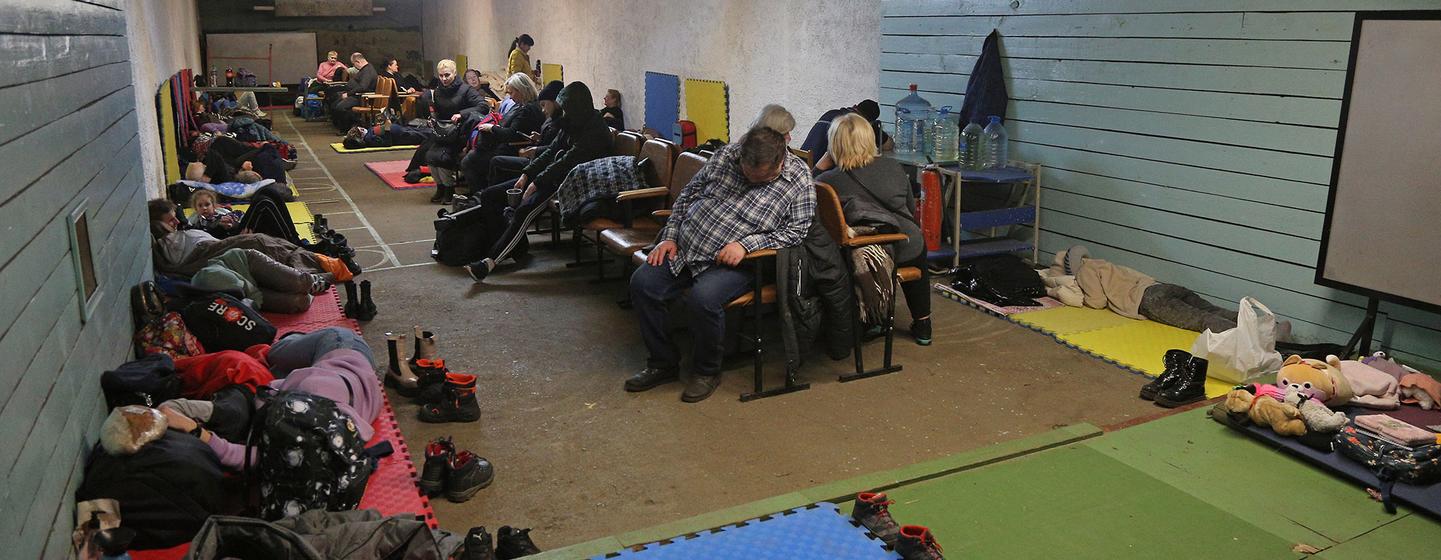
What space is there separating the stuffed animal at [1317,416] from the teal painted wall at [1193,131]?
3.39ft

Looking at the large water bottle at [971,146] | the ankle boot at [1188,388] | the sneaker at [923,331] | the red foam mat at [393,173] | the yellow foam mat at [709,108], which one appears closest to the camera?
the ankle boot at [1188,388]

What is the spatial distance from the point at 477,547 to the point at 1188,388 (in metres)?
3.05

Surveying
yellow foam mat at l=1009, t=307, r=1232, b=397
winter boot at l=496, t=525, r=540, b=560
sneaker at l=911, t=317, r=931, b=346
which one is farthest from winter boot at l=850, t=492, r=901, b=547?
yellow foam mat at l=1009, t=307, r=1232, b=397

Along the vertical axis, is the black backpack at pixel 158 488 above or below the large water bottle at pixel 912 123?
below

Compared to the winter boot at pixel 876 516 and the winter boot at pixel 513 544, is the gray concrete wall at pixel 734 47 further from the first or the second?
the winter boot at pixel 513 544

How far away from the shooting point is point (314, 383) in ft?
12.5

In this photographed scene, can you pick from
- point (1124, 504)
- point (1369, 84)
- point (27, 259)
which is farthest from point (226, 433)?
point (1369, 84)

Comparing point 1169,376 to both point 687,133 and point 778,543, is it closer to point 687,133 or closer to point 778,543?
point 778,543

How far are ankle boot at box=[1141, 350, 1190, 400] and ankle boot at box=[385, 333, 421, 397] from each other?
3122 millimetres

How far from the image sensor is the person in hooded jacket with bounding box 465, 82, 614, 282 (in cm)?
661

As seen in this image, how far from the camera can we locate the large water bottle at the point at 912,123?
6.95 meters

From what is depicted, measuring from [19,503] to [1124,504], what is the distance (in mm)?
3151

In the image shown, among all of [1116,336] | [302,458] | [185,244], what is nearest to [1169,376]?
[1116,336]

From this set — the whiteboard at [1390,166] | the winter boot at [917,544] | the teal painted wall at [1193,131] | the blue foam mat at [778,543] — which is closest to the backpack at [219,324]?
the blue foam mat at [778,543]
